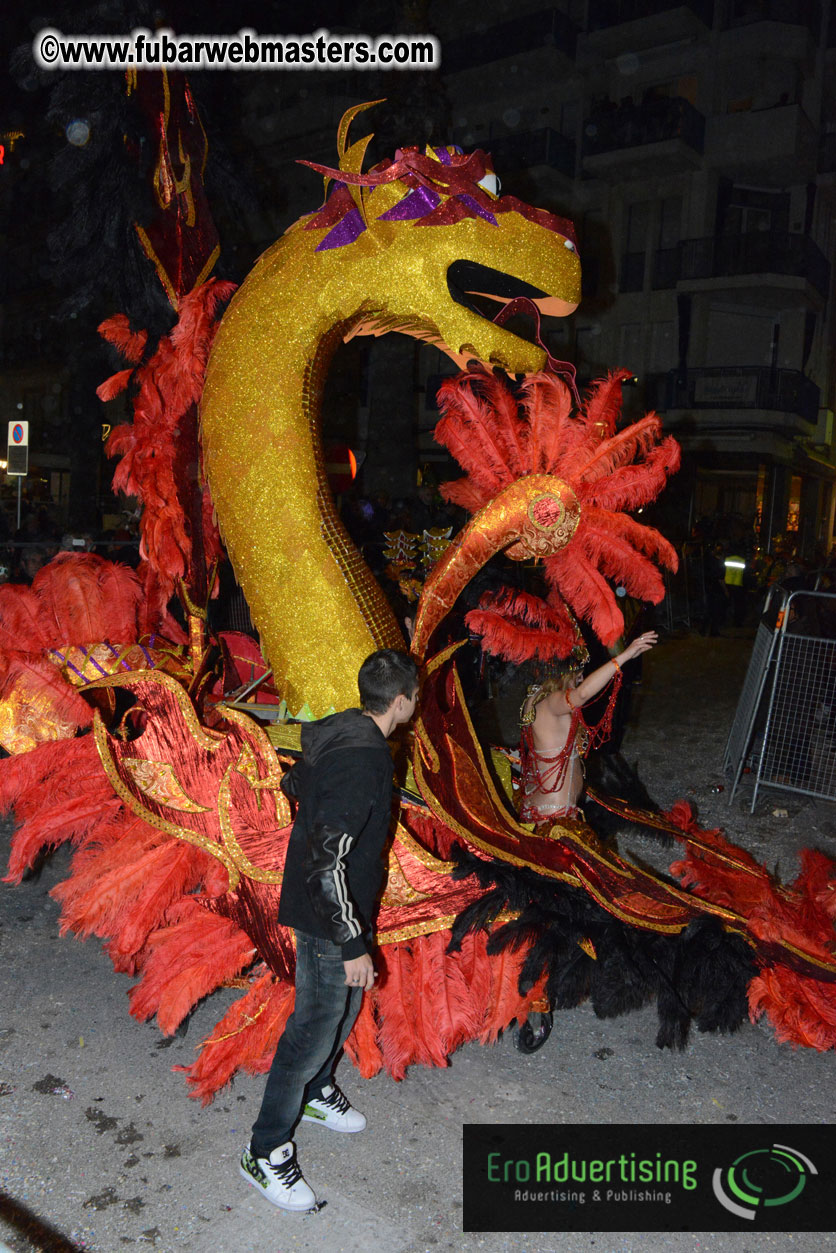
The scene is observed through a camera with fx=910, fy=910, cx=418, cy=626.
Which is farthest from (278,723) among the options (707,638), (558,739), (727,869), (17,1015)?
(707,638)

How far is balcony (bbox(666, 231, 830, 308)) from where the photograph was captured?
21141mm

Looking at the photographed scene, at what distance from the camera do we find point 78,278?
327cm

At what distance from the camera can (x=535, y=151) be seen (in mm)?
21562

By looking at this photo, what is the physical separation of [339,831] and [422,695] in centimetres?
95

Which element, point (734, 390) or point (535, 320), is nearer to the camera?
point (535, 320)

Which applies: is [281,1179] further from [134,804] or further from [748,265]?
[748,265]

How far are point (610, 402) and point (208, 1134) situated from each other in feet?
8.23

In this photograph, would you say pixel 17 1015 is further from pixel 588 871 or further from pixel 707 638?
pixel 707 638

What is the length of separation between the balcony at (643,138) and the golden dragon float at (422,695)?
2093 centimetres

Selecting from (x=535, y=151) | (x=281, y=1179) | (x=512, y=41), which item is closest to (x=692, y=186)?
(x=535, y=151)

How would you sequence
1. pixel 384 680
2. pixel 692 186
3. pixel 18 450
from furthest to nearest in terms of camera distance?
pixel 692 186 < pixel 18 450 < pixel 384 680

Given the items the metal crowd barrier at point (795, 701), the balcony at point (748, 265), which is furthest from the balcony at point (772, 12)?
the metal crowd barrier at point (795, 701)

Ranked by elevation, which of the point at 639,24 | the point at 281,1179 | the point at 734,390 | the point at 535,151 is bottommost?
the point at 281,1179

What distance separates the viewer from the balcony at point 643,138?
67.8 ft
